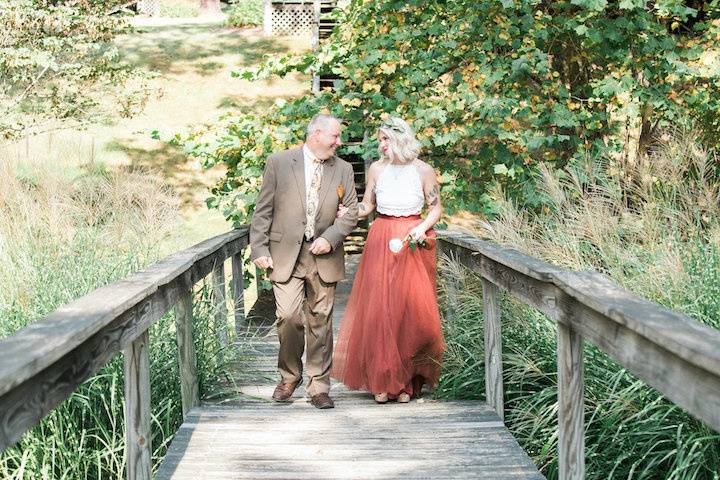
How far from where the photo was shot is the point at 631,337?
284 cm

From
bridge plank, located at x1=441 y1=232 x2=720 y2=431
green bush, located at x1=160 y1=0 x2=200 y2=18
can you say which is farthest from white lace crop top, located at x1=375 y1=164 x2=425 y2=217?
green bush, located at x1=160 y1=0 x2=200 y2=18

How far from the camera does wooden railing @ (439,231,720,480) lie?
91.1 inches

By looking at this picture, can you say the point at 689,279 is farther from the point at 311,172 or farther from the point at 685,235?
the point at 311,172

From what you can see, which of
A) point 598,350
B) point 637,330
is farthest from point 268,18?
point 637,330

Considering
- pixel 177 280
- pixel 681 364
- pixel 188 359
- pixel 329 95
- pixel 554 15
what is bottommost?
pixel 188 359

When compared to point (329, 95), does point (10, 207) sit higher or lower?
lower

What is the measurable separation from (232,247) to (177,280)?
2303mm

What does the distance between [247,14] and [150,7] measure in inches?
303

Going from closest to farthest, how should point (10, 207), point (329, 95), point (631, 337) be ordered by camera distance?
point (631, 337) → point (10, 207) → point (329, 95)

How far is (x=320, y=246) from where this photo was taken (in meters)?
5.47

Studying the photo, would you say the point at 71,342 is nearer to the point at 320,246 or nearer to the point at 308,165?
the point at 320,246

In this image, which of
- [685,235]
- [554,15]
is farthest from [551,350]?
[554,15]

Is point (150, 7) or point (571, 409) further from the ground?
point (150, 7)

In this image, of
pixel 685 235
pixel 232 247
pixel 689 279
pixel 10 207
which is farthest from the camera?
pixel 232 247
